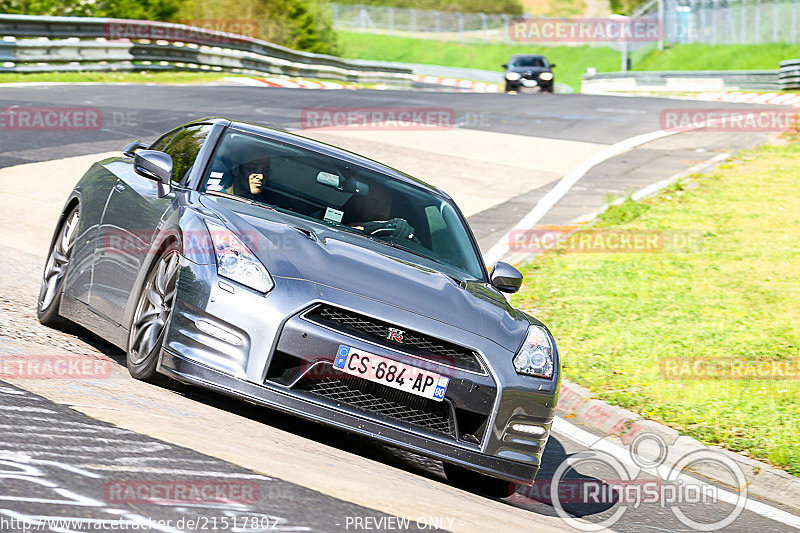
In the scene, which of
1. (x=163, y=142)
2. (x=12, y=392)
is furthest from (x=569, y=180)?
(x=12, y=392)

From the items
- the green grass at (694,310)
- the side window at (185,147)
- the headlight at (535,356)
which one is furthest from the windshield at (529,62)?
the headlight at (535,356)

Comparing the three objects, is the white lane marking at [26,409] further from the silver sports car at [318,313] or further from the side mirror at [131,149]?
the side mirror at [131,149]

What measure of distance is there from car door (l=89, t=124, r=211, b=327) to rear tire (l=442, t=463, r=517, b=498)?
6.46 feet

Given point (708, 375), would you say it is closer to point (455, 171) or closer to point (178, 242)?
point (178, 242)

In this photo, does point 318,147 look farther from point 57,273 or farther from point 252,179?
point 57,273

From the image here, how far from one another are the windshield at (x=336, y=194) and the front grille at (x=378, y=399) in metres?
1.37

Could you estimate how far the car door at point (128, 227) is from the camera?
614 centimetres

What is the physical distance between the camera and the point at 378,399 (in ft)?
17.1

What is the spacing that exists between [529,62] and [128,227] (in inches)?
1455

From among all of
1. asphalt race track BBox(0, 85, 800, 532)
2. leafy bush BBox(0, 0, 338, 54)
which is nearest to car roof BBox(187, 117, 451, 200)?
asphalt race track BBox(0, 85, 800, 532)

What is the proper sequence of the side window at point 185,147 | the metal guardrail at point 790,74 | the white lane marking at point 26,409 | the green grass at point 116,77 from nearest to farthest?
the white lane marking at point 26,409
the side window at point 185,147
the green grass at point 116,77
the metal guardrail at point 790,74

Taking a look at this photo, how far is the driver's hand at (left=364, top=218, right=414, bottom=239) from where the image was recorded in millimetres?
6539

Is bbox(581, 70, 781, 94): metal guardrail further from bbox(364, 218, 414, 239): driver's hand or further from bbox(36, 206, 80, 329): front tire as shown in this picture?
bbox(36, 206, 80, 329): front tire

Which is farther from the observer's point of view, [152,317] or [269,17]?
[269,17]
